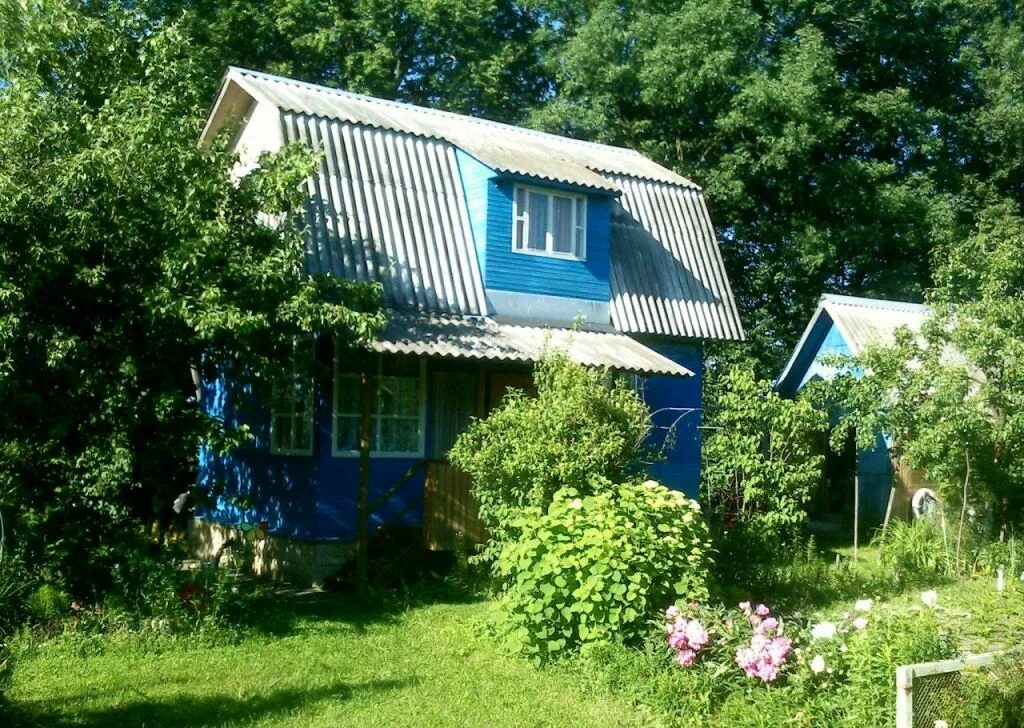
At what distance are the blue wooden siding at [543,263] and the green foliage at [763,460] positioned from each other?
394 centimetres

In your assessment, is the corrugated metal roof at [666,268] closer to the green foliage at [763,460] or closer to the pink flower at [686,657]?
the green foliage at [763,460]

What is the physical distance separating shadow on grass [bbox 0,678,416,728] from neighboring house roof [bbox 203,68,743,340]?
21.2 feet

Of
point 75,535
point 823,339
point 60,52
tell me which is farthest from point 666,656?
point 823,339

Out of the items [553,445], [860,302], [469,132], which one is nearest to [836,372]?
[860,302]

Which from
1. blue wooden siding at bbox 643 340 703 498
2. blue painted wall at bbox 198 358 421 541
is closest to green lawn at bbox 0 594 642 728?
blue painted wall at bbox 198 358 421 541

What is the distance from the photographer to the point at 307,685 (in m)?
8.05

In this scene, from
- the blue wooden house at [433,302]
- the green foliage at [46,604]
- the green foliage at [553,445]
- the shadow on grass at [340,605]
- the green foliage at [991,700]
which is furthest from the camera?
the blue wooden house at [433,302]

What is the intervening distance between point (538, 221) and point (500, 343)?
289cm

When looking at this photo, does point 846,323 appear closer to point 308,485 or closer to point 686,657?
point 308,485

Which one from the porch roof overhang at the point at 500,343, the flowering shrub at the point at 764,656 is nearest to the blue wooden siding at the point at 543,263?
the porch roof overhang at the point at 500,343

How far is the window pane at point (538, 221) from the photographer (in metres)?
15.4

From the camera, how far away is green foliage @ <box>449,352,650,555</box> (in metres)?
9.92

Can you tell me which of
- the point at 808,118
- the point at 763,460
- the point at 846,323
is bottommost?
the point at 763,460

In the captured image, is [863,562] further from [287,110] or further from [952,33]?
[952,33]
